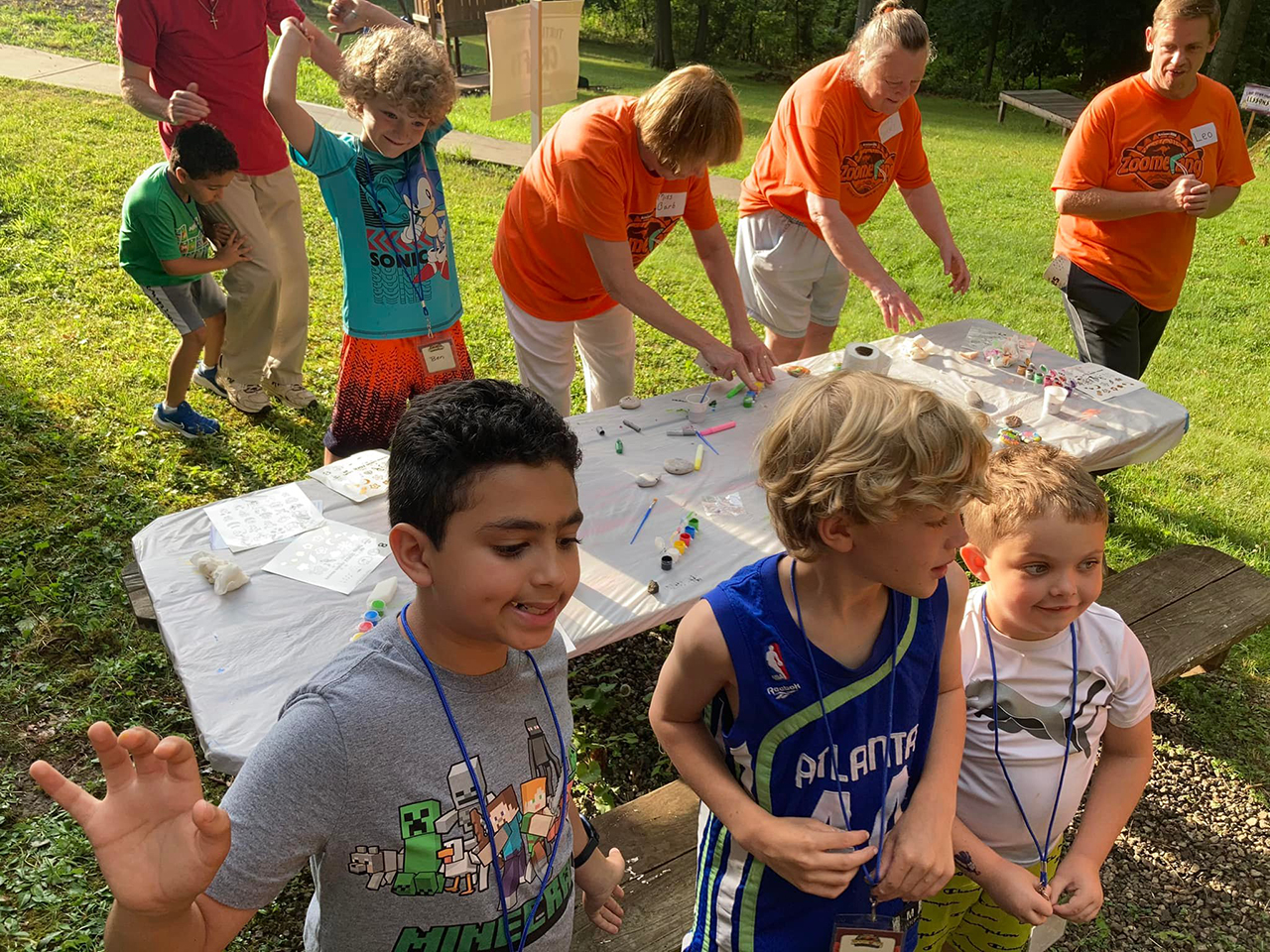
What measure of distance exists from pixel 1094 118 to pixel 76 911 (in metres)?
4.38

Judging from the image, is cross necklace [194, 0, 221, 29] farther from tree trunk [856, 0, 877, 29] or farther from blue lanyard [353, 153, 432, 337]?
tree trunk [856, 0, 877, 29]

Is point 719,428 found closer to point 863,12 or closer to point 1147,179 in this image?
point 1147,179

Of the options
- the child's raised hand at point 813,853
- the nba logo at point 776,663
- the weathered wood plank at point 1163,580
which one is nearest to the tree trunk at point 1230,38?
the weathered wood plank at point 1163,580

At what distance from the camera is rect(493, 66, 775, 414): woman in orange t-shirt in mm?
2900

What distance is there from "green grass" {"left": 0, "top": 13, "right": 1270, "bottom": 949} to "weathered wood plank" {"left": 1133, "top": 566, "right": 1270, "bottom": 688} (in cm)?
44

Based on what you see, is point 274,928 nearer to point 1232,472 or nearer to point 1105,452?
point 1105,452

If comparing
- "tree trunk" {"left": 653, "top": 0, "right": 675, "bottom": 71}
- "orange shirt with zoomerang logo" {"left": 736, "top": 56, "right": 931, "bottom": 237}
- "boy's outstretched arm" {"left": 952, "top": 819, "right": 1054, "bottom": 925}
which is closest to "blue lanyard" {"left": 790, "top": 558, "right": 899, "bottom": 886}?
"boy's outstretched arm" {"left": 952, "top": 819, "right": 1054, "bottom": 925}

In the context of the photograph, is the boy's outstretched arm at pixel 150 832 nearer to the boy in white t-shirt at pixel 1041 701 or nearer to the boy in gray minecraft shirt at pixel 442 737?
the boy in gray minecraft shirt at pixel 442 737

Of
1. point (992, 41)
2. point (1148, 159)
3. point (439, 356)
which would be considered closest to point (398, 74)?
point (439, 356)

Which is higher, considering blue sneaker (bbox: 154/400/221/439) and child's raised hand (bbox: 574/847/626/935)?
child's raised hand (bbox: 574/847/626/935)

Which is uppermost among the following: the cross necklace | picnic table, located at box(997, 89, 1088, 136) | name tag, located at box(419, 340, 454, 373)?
the cross necklace

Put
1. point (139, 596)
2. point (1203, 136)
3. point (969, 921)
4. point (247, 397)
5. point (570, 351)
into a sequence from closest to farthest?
point (969, 921)
point (139, 596)
point (570, 351)
point (1203, 136)
point (247, 397)

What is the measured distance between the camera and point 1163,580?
129 inches

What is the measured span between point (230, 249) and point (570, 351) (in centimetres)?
174
